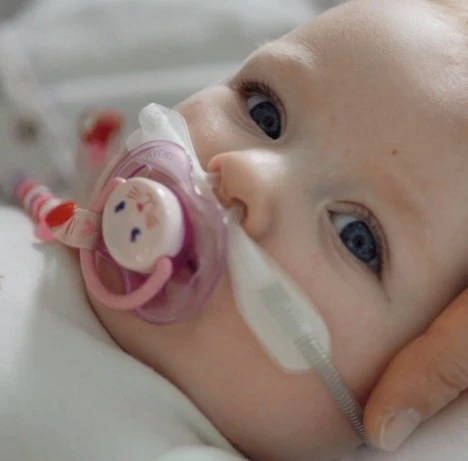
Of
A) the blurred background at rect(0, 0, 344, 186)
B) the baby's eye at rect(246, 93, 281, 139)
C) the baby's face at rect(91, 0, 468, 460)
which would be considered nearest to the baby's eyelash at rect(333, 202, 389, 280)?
the baby's face at rect(91, 0, 468, 460)

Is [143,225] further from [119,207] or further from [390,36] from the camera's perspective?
[390,36]

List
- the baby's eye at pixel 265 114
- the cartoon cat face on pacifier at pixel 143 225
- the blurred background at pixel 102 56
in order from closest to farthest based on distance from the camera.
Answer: the cartoon cat face on pacifier at pixel 143 225
the baby's eye at pixel 265 114
the blurred background at pixel 102 56

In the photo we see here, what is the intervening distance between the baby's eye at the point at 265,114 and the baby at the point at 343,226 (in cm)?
2

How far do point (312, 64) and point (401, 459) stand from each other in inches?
15.4

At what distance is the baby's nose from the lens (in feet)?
2.43

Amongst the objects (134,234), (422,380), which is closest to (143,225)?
(134,234)

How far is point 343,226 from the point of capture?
0.79 metres

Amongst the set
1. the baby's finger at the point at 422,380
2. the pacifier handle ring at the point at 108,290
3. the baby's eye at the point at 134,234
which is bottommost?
the baby's finger at the point at 422,380

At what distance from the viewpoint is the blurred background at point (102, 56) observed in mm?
1195

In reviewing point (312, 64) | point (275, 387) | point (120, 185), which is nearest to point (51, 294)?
point (120, 185)

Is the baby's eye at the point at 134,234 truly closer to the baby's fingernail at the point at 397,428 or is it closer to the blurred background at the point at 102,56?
the baby's fingernail at the point at 397,428

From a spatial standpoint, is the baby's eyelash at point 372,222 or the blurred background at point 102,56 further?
the blurred background at point 102,56

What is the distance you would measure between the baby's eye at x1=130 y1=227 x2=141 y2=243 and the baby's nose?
0.27 feet

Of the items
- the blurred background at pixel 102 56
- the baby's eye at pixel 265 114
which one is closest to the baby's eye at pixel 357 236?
the baby's eye at pixel 265 114
